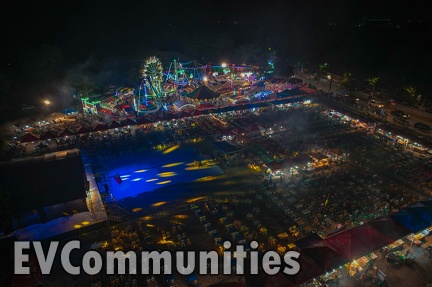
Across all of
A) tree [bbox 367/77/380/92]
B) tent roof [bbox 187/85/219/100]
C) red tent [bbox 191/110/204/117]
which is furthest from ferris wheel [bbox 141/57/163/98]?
tree [bbox 367/77/380/92]

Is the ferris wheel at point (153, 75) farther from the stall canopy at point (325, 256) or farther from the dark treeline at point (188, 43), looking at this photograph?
the stall canopy at point (325, 256)

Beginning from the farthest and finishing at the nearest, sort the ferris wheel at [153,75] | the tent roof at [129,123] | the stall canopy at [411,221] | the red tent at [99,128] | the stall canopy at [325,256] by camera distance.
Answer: the ferris wheel at [153,75], the tent roof at [129,123], the red tent at [99,128], the stall canopy at [411,221], the stall canopy at [325,256]

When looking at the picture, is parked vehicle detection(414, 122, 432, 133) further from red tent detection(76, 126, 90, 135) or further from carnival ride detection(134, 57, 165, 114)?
red tent detection(76, 126, 90, 135)

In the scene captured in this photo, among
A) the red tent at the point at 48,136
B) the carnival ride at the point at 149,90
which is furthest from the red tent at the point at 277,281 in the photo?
the carnival ride at the point at 149,90

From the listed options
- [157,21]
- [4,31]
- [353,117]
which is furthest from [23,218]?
[157,21]

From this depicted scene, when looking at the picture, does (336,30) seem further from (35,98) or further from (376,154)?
(35,98)

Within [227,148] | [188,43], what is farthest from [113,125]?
[188,43]
